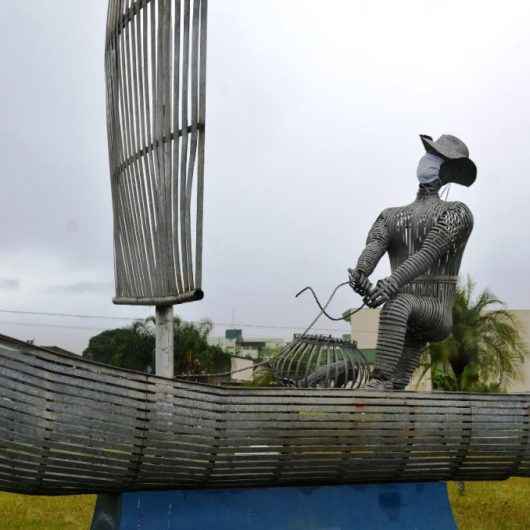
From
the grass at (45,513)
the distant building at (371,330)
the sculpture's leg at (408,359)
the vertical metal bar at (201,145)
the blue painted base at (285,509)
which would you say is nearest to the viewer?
the blue painted base at (285,509)

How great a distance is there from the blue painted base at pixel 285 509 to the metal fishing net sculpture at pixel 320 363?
0.81 metres

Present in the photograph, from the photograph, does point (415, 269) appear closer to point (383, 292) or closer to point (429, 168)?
point (383, 292)

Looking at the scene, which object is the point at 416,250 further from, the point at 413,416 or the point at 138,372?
the point at 138,372

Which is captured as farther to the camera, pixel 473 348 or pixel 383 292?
pixel 473 348

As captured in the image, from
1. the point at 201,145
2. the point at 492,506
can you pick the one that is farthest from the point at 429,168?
the point at 492,506

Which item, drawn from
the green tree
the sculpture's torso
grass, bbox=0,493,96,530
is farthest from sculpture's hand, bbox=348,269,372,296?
the green tree

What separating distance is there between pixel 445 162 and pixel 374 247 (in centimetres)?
90

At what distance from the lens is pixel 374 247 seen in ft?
21.8

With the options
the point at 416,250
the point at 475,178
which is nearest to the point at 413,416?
the point at 416,250

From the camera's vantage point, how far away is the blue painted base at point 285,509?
16.9 ft

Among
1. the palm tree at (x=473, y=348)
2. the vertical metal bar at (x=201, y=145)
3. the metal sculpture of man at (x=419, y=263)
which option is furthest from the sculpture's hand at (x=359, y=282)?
the palm tree at (x=473, y=348)

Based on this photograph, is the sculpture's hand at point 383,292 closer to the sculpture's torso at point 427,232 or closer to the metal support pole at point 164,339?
the sculpture's torso at point 427,232

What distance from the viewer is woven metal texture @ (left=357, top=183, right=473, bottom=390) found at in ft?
20.3

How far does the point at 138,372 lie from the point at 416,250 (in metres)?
2.68
